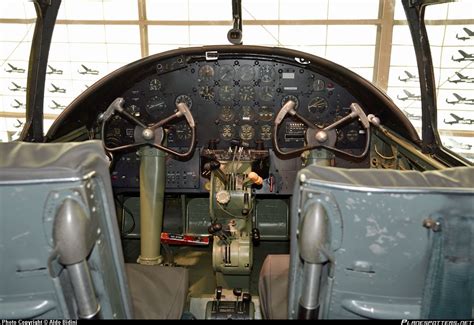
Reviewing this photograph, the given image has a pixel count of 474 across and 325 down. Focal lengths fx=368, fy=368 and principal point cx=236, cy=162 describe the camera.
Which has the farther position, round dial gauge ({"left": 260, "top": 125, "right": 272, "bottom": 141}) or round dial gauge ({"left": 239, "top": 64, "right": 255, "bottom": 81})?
round dial gauge ({"left": 260, "top": 125, "right": 272, "bottom": 141})

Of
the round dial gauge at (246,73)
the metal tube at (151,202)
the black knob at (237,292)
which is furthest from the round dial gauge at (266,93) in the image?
the black knob at (237,292)

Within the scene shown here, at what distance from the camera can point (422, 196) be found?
76 centimetres

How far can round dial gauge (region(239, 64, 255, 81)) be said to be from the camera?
9.27ft

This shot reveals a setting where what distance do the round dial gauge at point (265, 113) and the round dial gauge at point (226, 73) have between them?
342mm

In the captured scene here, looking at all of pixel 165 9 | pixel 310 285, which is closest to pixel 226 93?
pixel 310 285

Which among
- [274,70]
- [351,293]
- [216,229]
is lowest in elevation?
[216,229]

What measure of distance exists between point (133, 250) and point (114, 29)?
644cm

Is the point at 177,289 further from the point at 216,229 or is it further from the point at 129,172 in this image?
the point at 129,172

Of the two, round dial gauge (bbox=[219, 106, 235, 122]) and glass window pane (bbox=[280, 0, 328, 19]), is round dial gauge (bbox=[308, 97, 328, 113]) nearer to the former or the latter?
round dial gauge (bbox=[219, 106, 235, 122])

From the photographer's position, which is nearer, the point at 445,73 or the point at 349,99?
the point at 349,99

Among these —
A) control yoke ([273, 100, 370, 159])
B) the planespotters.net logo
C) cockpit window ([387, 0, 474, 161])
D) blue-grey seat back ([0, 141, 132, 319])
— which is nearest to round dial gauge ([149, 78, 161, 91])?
control yoke ([273, 100, 370, 159])

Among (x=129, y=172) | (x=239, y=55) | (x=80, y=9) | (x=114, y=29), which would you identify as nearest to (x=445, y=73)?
(x=239, y=55)

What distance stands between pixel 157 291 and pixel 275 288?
0.47 m

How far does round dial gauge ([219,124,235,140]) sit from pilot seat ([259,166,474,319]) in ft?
6.99
